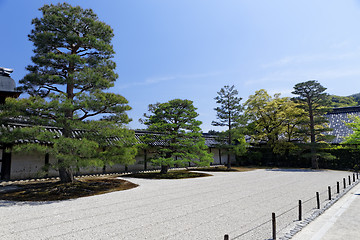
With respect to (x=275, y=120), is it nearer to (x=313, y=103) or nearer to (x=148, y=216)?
(x=313, y=103)

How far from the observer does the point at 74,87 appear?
12008 millimetres

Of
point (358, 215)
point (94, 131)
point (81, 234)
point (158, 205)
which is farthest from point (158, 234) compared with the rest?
point (94, 131)

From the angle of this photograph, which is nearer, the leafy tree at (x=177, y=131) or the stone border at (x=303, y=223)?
the stone border at (x=303, y=223)

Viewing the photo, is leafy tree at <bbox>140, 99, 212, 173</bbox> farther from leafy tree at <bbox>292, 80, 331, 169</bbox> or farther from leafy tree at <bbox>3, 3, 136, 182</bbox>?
leafy tree at <bbox>292, 80, 331, 169</bbox>

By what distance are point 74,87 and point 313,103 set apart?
81.2ft

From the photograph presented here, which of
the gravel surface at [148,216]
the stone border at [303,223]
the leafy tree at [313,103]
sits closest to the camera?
the stone border at [303,223]

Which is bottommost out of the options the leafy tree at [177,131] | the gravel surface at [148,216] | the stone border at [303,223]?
the gravel surface at [148,216]

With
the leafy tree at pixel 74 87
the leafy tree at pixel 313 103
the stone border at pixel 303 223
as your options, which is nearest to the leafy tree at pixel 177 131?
the leafy tree at pixel 74 87

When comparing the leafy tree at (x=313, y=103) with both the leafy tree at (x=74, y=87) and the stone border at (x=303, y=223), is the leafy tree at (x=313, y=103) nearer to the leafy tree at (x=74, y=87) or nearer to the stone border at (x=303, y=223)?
the stone border at (x=303, y=223)

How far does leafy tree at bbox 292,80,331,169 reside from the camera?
24311mm

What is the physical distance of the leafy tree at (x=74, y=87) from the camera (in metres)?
9.73

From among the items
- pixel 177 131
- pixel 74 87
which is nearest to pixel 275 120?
pixel 177 131

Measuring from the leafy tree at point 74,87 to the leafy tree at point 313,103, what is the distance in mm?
21692

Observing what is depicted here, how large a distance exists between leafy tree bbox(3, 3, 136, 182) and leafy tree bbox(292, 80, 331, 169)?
21692 mm
